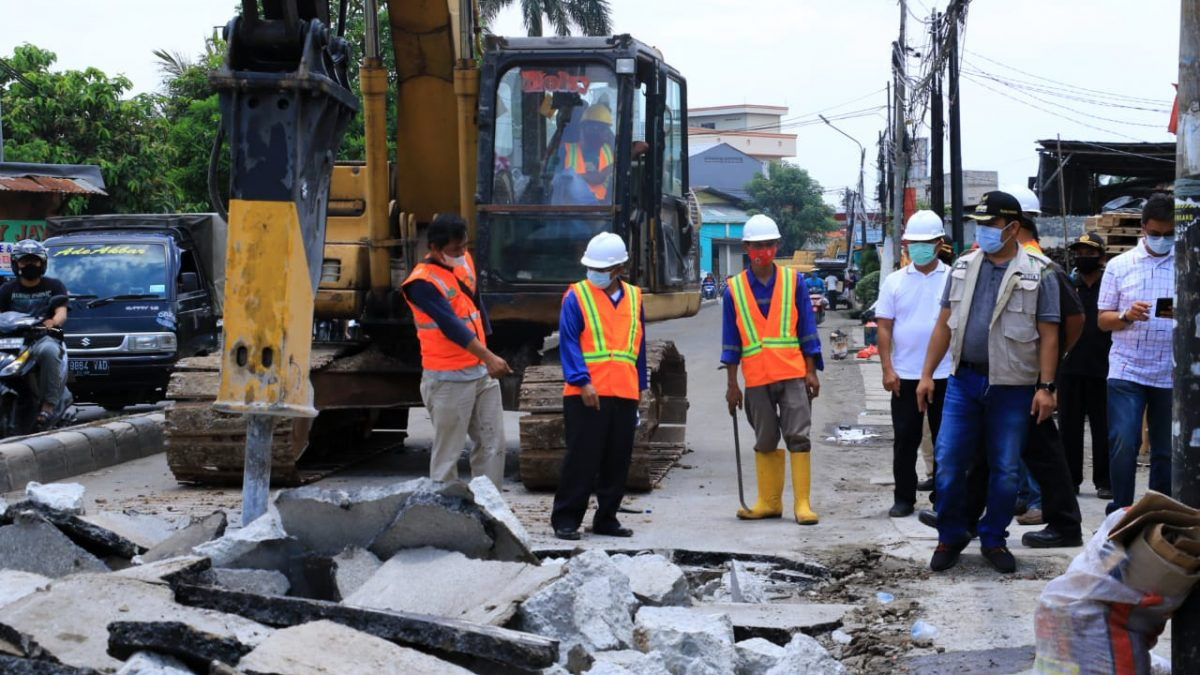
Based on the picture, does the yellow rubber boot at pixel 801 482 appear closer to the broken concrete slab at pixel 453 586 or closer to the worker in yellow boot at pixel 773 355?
the worker in yellow boot at pixel 773 355

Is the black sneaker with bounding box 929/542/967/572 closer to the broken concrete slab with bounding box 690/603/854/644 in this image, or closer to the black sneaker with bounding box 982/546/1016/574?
the black sneaker with bounding box 982/546/1016/574

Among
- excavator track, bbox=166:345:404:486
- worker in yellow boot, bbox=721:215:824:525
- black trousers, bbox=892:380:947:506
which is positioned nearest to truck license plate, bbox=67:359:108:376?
excavator track, bbox=166:345:404:486

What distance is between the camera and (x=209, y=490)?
11367 mm

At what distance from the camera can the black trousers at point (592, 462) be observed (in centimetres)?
923

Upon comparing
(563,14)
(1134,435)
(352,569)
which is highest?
(563,14)

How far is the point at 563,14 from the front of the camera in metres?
39.5

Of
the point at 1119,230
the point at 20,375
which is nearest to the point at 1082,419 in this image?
the point at 1119,230

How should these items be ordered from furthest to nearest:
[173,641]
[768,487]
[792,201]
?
1. [792,201]
2. [768,487]
3. [173,641]

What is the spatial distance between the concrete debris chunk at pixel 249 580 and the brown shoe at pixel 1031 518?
4.72m

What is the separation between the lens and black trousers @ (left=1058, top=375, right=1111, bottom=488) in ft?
33.9

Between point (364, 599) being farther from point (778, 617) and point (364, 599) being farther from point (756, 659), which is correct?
Answer: point (778, 617)

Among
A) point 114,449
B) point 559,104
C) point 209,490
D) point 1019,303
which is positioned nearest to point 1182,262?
point 1019,303

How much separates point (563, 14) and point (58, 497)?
1316 inches

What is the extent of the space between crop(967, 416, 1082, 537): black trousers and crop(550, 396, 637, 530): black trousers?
2160mm
